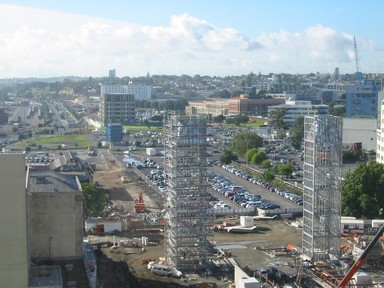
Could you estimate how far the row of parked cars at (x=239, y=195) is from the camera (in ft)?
42.8

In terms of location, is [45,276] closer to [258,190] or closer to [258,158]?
[258,190]

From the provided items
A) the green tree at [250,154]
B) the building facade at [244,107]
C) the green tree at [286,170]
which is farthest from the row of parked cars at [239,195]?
the building facade at [244,107]

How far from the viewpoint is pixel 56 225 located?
8.21m

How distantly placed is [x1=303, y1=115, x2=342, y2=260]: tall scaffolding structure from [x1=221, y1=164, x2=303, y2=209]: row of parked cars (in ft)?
13.7

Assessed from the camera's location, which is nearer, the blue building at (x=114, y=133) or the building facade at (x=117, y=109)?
the blue building at (x=114, y=133)

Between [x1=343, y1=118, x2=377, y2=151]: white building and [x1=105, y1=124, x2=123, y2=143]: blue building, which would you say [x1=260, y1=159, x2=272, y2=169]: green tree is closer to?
[x1=343, y1=118, x2=377, y2=151]: white building

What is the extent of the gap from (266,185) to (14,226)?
1003cm

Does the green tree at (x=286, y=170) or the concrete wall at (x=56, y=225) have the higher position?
the concrete wall at (x=56, y=225)

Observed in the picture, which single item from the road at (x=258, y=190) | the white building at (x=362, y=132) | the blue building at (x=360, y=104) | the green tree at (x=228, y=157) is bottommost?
the road at (x=258, y=190)

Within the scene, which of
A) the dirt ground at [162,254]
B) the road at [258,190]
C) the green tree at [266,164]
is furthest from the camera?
the green tree at [266,164]

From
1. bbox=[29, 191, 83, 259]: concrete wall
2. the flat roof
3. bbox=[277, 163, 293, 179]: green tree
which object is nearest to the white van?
bbox=[29, 191, 83, 259]: concrete wall

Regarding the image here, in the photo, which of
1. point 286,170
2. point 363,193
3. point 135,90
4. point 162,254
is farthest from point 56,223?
point 135,90

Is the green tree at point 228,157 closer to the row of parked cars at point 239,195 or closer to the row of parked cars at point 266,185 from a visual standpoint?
the row of parked cars at point 266,185

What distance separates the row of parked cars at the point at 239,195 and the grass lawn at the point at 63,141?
385 inches
